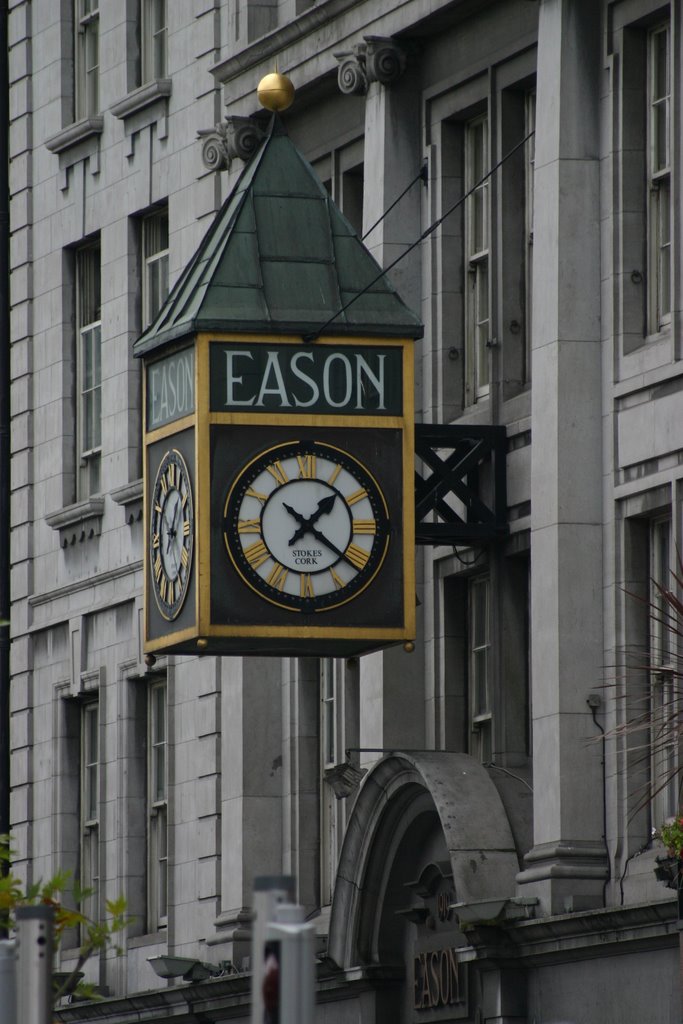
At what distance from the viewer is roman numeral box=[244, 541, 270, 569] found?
26312 mm

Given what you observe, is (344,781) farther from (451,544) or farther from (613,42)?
(613,42)

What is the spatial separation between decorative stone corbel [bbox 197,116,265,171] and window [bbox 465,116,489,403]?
4.33m

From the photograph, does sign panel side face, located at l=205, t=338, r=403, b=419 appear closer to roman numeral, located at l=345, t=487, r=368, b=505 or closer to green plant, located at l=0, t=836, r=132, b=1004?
roman numeral, located at l=345, t=487, r=368, b=505

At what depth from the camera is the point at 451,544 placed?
28500 millimetres

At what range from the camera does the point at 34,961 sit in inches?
554

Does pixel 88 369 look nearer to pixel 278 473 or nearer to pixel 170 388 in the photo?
pixel 170 388

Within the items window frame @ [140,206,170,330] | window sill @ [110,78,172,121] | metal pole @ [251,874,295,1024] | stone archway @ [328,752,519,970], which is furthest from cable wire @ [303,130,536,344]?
metal pole @ [251,874,295,1024]

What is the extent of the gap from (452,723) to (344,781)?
5.75ft

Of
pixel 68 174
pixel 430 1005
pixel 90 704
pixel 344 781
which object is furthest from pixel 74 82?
pixel 430 1005

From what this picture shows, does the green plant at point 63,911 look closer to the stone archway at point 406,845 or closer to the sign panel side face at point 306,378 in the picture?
the stone archway at point 406,845

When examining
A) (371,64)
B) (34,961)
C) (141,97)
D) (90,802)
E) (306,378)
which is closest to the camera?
(34,961)

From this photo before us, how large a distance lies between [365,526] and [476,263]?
4.17m

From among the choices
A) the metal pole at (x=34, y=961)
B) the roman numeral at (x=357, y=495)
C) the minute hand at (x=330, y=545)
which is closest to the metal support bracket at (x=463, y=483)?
the roman numeral at (x=357, y=495)

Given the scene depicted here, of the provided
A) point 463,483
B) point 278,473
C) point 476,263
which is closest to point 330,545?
point 278,473
